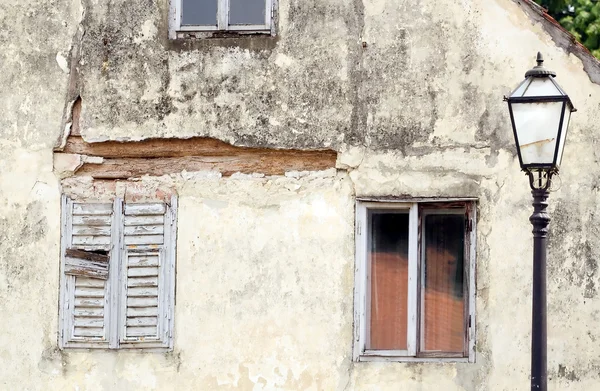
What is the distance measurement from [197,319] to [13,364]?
1.58 m

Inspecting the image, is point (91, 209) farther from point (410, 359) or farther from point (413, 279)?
point (410, 359)

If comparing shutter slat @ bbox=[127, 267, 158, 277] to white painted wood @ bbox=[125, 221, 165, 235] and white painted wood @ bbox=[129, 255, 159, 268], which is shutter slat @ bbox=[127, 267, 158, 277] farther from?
white painted wood @ bbox=[125, 221, 165, 235]

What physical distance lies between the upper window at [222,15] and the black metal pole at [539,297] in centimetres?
327

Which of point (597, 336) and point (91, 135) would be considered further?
point (91, 135)

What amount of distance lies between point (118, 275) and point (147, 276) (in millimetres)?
250

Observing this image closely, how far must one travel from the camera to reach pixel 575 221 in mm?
10758

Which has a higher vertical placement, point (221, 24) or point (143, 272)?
point (221, 24)

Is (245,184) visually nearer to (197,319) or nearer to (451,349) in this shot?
(197,319)

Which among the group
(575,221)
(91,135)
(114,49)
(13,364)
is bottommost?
(13,364)

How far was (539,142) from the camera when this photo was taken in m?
8.83

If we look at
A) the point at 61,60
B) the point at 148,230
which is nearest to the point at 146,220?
the point at 148,230

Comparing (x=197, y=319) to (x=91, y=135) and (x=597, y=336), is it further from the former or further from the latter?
(x=597, y=336)

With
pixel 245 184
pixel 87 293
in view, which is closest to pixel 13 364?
pixel 87 293

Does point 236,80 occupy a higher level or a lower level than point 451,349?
higher
